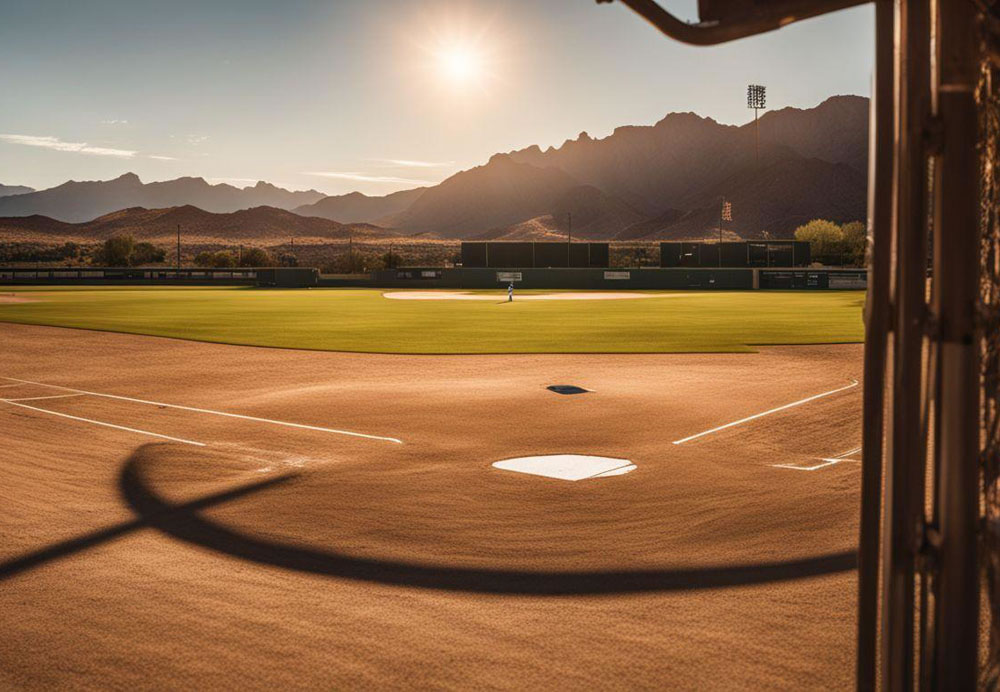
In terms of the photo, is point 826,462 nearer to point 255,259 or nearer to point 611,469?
point 611,469

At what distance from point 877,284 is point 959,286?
11.0 inches

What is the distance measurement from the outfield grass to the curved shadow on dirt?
15.5 metres

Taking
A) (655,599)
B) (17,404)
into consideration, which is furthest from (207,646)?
(17,404)

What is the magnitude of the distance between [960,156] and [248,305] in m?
43.5

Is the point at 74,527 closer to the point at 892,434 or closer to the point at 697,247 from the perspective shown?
the point at 892,434

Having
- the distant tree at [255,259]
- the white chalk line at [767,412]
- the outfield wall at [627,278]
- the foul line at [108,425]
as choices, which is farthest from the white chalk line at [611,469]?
the distant tree at [255,259]

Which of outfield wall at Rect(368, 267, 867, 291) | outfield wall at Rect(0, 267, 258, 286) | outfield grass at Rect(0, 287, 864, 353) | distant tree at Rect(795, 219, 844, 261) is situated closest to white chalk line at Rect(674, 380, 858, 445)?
outfield grass at Rect(0, 287, 864, 353)

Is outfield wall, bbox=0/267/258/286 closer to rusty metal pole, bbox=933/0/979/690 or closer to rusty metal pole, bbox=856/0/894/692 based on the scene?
rusty metal pole, bbox=856/0/894/692

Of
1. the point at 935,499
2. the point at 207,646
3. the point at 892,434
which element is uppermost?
the point at 892,434

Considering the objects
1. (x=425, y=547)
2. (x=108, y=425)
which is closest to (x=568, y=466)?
(x=425, y=547)

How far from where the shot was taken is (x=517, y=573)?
6168 millimetres

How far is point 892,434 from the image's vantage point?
2760 millimetres

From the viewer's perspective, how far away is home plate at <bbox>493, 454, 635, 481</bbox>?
9.17 metres

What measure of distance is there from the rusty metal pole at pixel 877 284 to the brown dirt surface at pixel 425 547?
182 centimetres
